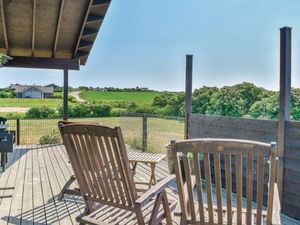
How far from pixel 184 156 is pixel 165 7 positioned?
998 centimetres

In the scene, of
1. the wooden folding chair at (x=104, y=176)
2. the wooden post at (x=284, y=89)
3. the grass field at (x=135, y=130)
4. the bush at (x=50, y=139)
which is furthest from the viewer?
the bush at (x=50, y=139)

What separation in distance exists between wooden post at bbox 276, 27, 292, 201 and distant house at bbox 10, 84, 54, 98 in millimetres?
11727

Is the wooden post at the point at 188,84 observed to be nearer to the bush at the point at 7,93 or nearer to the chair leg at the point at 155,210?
the chair leg at the point at 155,210

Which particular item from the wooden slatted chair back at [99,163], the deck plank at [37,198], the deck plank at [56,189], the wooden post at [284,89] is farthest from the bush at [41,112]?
the wooden slatted chair back at [99,163]

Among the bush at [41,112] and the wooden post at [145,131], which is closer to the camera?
the wooden post at [145,131]

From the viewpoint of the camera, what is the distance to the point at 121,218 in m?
2.24

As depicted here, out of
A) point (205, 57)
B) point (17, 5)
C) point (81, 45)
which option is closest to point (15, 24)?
point (17, 5)

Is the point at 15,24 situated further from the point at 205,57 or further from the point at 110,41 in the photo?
the point at 110,41

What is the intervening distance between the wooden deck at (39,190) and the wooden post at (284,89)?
65 cm

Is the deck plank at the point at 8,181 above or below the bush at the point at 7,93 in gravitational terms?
below

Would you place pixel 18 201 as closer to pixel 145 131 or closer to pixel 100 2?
pixel 145 131

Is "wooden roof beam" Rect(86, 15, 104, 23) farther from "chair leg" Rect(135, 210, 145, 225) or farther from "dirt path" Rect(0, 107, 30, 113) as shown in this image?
"dirt path" Rect(0, 107, 30, 113)

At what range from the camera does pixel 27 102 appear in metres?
13.0

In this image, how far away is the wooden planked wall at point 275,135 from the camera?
3.18 metres
